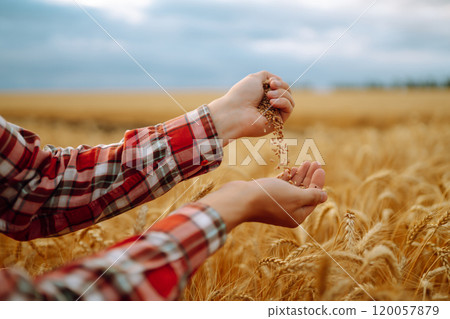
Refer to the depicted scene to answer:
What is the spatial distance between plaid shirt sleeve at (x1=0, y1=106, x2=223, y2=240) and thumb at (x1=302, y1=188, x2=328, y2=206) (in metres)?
0.30

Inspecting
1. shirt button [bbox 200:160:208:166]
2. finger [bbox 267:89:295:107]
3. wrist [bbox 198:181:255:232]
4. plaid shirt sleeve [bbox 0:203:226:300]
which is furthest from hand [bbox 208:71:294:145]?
plaid shirt sleeve [bbox 0:203:226:300]

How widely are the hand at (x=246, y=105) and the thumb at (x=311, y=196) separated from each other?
31cm

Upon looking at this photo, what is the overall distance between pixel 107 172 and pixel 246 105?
0.52 metres

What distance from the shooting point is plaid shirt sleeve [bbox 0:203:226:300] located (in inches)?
22.0

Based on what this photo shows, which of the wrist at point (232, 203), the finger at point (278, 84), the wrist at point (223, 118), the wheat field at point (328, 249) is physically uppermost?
the finger at point (278, 84)

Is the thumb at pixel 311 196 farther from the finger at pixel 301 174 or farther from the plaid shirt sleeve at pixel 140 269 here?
the plaid shirt sleeve at pixel 140 269

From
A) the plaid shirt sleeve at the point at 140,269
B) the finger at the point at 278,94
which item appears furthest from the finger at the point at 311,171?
the plaid shirt sleeve at the point at 140,269

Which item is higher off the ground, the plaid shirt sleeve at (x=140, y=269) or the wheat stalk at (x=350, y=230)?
the plaid shirt sleeve at (x=140, y=269)

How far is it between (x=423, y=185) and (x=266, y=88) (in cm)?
110

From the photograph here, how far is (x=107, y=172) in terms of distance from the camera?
106 cm

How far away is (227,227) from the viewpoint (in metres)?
0.73

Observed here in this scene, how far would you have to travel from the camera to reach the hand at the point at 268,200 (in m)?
0.75

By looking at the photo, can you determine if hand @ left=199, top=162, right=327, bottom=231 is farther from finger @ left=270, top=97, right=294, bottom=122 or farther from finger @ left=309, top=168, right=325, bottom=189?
finger @ left=270, top=97, right=294, bottom=122
